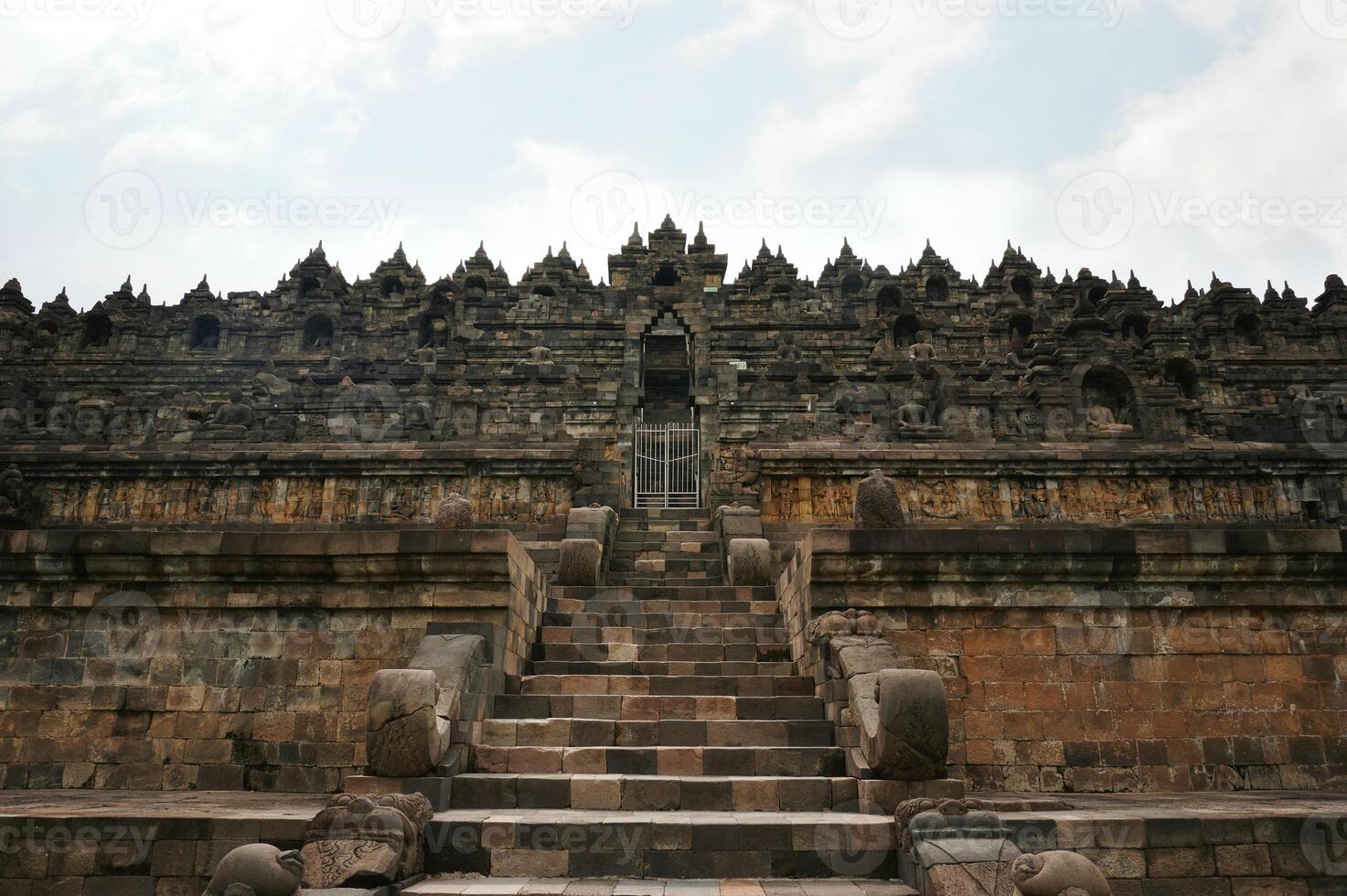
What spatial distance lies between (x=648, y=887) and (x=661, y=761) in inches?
59.6

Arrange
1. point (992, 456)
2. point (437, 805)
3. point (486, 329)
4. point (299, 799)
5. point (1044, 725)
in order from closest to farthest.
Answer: point (437, 805) < point (299, 799) < point (1044, 725) < point (992, 456) < point (486, 329)

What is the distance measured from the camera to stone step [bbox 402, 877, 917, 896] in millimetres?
4844

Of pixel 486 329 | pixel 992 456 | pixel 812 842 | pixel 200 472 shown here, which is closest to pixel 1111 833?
pixel 812 842

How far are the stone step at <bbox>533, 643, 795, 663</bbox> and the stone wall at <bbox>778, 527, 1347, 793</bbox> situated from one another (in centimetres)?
56

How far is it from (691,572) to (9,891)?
7791 mm

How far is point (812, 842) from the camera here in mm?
5328

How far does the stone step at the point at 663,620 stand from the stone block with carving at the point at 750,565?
0.79 meters

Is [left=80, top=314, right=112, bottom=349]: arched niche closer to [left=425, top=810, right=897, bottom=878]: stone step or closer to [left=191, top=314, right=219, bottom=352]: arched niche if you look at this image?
[left=191, top=314, right=219, bottom=352]: arched niche

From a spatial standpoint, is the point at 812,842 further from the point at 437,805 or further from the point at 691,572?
the point at 691,572

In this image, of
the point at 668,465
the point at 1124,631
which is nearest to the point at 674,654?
the point at 1124,631

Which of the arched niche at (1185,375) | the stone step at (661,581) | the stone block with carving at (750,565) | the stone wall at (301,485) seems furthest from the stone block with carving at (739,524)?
the arched niche at (1185,375)

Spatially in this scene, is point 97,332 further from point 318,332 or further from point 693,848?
point 693,848

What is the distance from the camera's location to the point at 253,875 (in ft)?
14.2

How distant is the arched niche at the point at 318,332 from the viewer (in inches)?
1271
